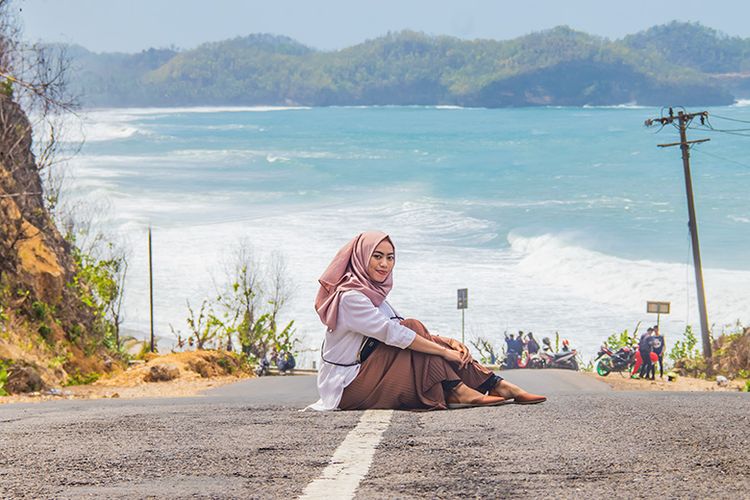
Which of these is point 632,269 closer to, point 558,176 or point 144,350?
point 144,350

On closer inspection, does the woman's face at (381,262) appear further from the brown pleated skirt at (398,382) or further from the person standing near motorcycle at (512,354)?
the person standing near motorcycle at (512,354)

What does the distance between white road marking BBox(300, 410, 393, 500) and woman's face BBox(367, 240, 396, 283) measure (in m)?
0.92

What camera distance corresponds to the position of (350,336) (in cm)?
743

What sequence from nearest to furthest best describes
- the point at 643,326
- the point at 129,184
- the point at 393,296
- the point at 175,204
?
the point at 643,326 < the point at 393,296 < the point at 175,204 < the point at 129,184

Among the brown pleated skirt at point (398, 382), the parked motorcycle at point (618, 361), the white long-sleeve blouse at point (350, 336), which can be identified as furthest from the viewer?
the parked motorcycle at point (618, 361)

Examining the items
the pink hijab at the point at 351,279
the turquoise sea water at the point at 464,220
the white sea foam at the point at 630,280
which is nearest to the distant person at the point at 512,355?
the turquoise sea water at the point at 464,220

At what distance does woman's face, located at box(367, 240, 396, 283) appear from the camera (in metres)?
7.22

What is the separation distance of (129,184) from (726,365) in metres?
75.8

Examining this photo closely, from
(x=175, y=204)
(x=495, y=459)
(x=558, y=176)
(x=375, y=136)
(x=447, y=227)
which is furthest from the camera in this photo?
(x=375, y=136)

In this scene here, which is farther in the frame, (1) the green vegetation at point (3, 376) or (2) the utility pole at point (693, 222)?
(2) the utility pole at point (693, 222)

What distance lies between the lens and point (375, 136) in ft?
588

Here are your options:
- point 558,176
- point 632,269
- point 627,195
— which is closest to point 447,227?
point 632,269

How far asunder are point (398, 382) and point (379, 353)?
25 centimetres

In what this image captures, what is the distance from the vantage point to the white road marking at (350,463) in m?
4.61
